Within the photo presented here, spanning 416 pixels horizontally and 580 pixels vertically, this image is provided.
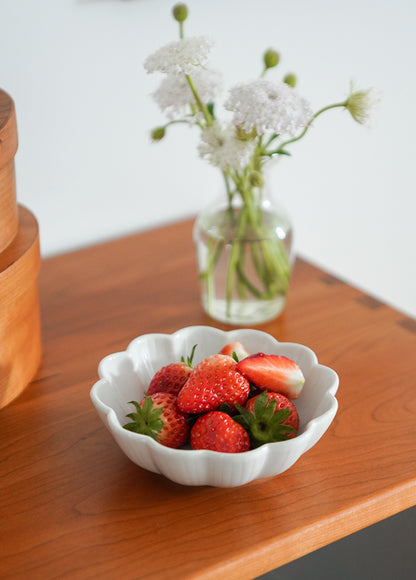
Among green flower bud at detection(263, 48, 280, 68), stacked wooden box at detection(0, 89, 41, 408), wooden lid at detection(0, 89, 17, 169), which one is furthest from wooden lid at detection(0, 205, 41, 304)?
green flower bud at detection(263, 48, 280, 68)

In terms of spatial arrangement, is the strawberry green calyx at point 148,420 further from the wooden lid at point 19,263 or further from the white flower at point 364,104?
→ the white flower at point 364,104

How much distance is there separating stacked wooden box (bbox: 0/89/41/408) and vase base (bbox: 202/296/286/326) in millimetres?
264

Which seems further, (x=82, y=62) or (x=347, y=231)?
(x=347, y=231)

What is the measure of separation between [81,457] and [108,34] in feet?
2.20

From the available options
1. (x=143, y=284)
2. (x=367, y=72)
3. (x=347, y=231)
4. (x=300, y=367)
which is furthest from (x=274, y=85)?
(x=347, y=231)

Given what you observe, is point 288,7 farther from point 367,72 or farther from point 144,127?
point 144,127

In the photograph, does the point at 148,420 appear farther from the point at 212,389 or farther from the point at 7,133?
the point at 7,133

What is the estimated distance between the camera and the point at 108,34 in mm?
1134

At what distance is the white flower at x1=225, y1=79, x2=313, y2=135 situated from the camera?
83cm

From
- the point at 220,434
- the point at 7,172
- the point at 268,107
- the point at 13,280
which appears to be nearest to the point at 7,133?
the point at 7,172

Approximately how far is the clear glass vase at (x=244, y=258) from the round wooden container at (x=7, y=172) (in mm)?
286

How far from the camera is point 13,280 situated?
32.5 inches

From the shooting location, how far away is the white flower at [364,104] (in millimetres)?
857

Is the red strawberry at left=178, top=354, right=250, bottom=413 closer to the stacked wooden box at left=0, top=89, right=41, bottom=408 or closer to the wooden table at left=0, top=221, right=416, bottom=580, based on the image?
the wooden table at left=0, top=221, right=416, bottom=580
